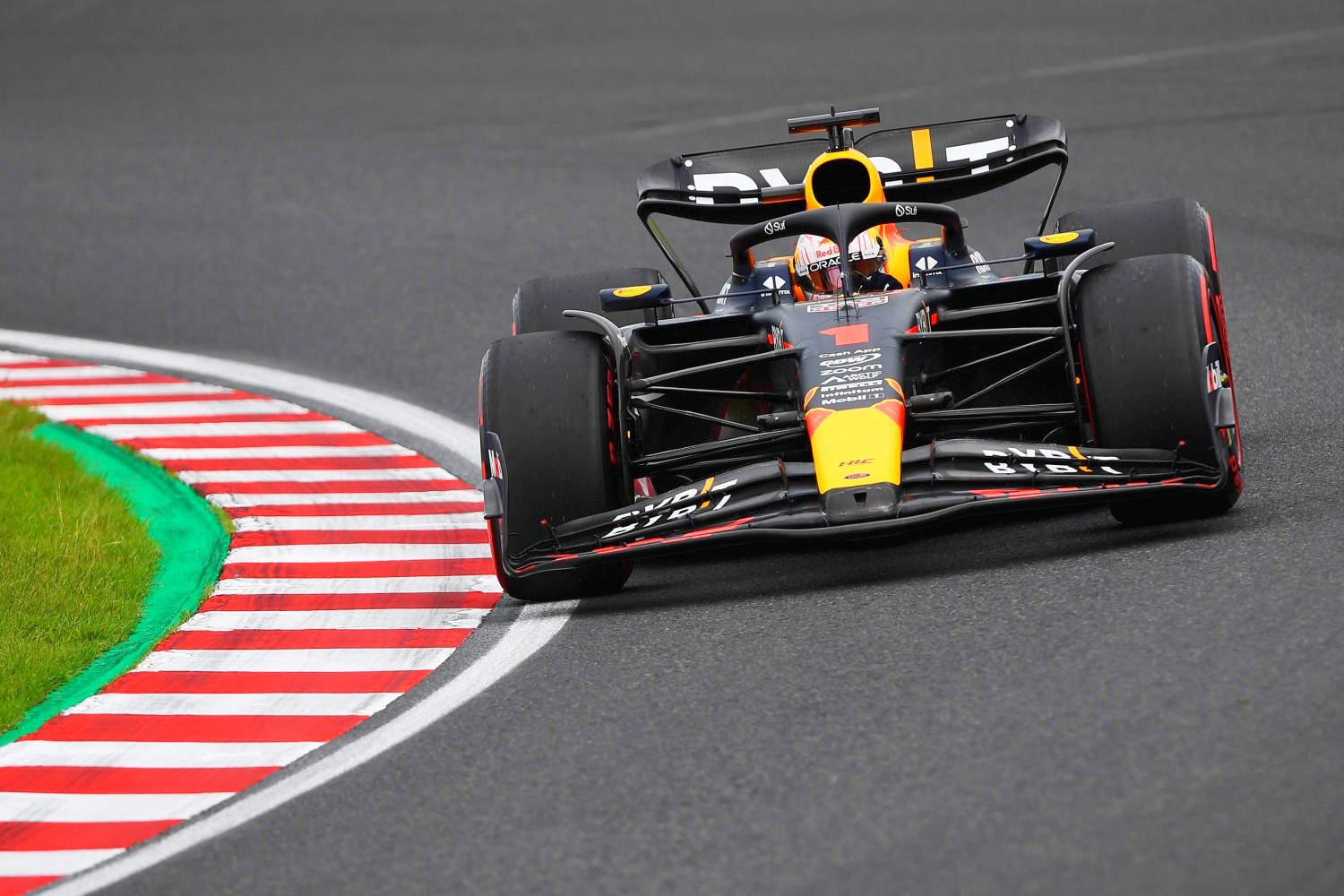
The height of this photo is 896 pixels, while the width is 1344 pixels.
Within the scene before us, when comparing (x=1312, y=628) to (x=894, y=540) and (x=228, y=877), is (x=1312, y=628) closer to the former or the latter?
(x=894, y=540)

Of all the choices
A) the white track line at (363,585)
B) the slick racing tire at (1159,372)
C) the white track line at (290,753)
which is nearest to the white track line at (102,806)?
the white track line at (290,753)

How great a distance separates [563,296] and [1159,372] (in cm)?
295

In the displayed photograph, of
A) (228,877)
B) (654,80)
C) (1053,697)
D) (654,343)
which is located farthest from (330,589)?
(654,80)

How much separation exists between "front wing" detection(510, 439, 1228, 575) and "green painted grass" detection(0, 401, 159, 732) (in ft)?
5.97

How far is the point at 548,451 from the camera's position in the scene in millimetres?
6422

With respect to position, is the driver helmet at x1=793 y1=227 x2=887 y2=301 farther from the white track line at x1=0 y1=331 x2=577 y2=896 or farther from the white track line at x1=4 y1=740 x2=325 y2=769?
the white track line at x1=4 y1=740 x2=325 y2=769

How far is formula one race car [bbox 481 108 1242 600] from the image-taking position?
595 cm

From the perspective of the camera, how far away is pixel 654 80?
722 inches

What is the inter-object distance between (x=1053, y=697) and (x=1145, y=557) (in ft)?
4.05

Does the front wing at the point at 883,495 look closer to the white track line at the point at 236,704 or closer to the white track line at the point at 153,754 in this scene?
the white track line at the point at 236,704

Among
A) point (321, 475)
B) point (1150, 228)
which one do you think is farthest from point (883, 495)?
point (321, 475)

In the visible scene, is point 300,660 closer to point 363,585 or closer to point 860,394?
point 363,585

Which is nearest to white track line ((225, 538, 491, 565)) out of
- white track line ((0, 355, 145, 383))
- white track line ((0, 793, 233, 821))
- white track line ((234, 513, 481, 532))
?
white track line ((234, 513, 481, 532))

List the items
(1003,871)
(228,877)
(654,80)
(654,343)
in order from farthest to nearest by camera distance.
→ (654,80) < (654,343) < (228,877) < (1003,871)
